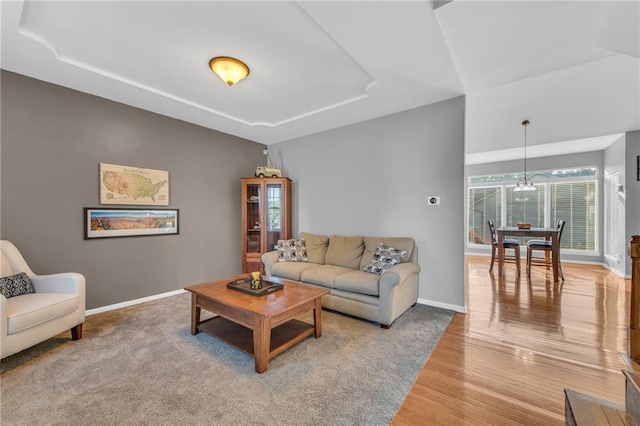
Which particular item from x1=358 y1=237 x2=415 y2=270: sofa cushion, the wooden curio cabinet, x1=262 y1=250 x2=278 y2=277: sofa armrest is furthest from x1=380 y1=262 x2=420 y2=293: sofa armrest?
the wooden curio cabinet

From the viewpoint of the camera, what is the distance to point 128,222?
337 cm

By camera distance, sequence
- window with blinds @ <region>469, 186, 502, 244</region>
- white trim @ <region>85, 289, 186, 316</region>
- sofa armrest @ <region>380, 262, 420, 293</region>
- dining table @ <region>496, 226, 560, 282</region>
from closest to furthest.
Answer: sofa armrest @ <region>380, 262, 420, 293</region> < white trim @ <region>85, 289, 186, 316</region> < dining table @ <region>496, 226, 560, 282</region> < window with blinds @ <region>469, 186, 502, 244</region>

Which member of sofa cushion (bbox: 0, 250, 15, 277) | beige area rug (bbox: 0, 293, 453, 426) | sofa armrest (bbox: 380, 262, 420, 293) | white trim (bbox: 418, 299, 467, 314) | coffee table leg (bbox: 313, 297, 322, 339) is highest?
sofa cushion (bbox: 0, 250, 15, 277)

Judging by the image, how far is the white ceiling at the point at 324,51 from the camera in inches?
A: 73.7

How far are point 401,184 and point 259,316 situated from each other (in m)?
2.54

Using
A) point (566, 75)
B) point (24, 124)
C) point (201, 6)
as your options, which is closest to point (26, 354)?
point (24, 124)

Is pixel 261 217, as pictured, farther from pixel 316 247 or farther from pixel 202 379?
pixel 202 379

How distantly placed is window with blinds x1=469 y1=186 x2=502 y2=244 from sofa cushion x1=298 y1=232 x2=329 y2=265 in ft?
17.8

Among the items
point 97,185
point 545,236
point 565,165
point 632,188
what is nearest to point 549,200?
point 565,165

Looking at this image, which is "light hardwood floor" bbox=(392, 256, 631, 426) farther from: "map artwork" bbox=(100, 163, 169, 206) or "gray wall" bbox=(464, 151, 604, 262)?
"map artwork" bbox=(100, 163, 169, 206)

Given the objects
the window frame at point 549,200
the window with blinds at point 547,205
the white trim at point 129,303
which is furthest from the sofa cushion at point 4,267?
the window with blinds at point 547,205

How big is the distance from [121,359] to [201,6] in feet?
9.03

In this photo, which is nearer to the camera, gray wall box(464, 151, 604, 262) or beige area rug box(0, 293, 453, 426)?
beige area rug box(0, 293, 453, 426)

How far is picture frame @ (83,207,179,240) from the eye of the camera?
3088mm
